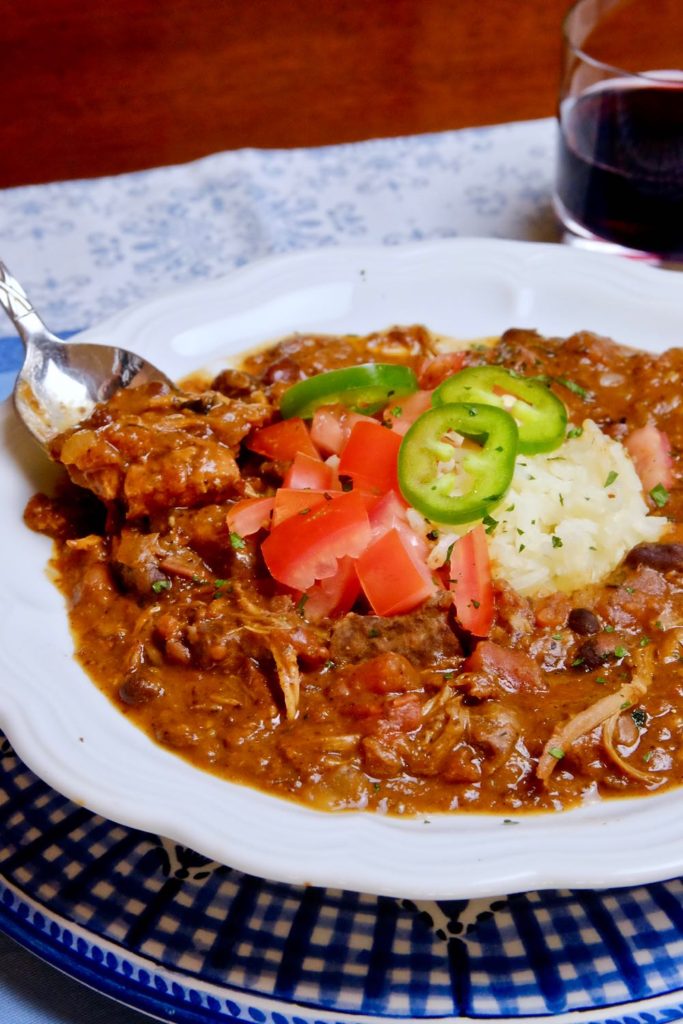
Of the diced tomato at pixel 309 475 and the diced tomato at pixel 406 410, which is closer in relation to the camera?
the diced tomato at pixel 309 475

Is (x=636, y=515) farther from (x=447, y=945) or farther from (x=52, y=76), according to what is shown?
(x=52, y=76)

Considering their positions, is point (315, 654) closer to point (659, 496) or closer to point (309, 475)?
point (309, 475)

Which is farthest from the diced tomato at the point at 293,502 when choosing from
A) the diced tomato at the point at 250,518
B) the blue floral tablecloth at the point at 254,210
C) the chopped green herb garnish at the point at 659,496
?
the blue floral tablecloth at the point at 254,210

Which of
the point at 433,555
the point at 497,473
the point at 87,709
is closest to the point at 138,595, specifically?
the point at 87,709

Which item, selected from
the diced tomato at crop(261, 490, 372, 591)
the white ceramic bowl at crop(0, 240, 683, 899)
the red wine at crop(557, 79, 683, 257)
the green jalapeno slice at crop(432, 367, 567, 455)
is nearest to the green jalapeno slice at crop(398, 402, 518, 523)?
the green jalapeno slice at crop(432, 367, 567, 455)

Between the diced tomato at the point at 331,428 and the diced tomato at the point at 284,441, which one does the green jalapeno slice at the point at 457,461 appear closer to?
the diced tomato at the point at 331,428

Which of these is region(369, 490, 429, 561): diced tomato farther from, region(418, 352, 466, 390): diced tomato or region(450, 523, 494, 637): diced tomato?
region(418, 352, 466, 390): diced tomato

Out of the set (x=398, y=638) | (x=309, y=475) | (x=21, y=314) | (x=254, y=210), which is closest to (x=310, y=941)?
(x=398, y=638)
